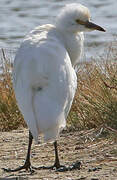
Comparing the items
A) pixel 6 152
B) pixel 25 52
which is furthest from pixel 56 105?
pixel 6 152

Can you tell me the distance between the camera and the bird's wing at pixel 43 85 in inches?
255

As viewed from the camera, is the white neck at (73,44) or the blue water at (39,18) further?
the blue water at (39,18)

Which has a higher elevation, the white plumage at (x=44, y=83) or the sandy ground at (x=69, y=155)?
the white plumage at (x=44, y=83)

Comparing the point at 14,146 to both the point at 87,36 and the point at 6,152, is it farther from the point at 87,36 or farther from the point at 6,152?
the point at 87,36

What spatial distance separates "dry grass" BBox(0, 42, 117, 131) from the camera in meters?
8.39

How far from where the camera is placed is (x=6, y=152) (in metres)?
7.96

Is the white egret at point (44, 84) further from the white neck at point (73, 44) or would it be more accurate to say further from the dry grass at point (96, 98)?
the dry grass at point (96, 98)

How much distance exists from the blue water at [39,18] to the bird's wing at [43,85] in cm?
777

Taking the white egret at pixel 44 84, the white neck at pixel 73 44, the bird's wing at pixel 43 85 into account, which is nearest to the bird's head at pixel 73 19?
the white neck at pixel 73 44

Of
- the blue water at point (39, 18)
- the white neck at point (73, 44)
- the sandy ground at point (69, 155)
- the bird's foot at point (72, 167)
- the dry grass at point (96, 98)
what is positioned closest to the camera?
the sandy ground at point (69, 155)

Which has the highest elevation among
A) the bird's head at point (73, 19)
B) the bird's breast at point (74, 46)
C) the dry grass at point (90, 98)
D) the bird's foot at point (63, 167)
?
the bird's head at point (73, 19)

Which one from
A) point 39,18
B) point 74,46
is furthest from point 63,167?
point 39,18

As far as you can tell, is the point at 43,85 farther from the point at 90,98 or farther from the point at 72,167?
the point at 90,98

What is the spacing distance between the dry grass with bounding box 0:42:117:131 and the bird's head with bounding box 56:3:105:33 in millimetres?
741
